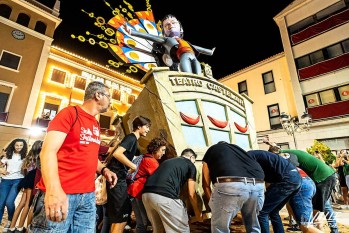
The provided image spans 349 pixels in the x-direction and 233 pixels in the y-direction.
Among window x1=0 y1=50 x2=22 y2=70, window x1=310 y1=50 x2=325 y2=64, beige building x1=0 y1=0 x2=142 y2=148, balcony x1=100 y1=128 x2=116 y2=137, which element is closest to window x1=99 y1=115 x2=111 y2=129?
balcony x1=100 y1=128 x2=116 y2=137

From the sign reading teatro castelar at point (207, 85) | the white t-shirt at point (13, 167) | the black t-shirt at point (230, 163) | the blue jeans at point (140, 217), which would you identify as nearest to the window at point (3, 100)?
the white t-shirt at point (13, 167)

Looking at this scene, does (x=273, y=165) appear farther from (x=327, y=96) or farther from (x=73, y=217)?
(x=327, y=96)

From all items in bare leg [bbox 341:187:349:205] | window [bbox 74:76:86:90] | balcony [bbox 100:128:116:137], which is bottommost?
bare leg [bbox 341:187:349:205]

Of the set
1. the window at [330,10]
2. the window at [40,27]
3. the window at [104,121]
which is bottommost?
the window at [104,121]

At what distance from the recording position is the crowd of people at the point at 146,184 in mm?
1667

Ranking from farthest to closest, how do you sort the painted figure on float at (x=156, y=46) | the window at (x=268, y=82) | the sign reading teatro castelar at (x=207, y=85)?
the window at (x=268, y=82) < the painted figure on float at (x=156, y=46) < the sign reading teatro castelar at (x=207, y=85)

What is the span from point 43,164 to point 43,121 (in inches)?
745

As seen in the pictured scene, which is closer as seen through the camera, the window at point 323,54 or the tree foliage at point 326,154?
the tree foliage at point 326,154

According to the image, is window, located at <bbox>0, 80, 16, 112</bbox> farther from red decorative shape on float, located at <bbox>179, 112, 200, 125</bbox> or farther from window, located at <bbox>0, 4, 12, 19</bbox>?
red decorative shape on float, located at <bbox>179, 112, 200, 125</bbox>

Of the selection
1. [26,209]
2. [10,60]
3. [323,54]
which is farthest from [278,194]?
[10,60]

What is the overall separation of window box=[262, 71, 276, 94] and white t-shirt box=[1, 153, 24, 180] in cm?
1952

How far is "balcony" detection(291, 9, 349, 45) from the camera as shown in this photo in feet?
48.6

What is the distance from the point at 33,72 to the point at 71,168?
65.5 feet

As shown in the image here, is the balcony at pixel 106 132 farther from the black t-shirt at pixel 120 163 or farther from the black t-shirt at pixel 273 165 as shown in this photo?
the black t-shirt at pixel 273 165
